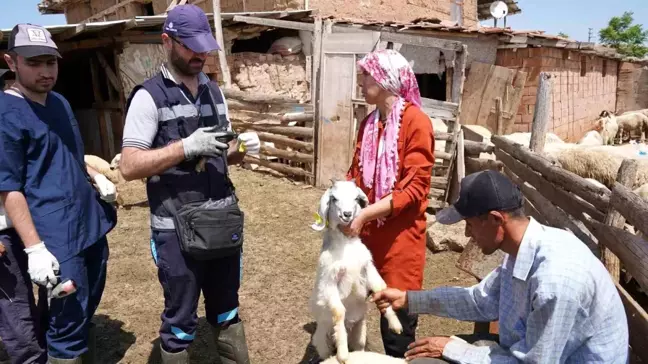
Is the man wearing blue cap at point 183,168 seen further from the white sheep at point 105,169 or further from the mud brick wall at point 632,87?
the mud brick wall at point 632,87

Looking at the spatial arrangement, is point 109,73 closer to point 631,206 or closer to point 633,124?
point 631,206

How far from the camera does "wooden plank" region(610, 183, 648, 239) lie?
115 inches

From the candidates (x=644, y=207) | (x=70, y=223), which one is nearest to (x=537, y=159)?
(x=644, y=207)

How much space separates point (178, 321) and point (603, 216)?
3.34 meters

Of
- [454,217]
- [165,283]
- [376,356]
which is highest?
[454,217]

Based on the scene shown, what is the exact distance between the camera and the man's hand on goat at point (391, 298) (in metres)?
2.72

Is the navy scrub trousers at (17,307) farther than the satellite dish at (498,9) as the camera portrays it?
No

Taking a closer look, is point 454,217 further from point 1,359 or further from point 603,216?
point 1,359

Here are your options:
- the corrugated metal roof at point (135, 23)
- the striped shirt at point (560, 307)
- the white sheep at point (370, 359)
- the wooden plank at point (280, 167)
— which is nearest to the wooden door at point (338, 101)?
the wooden plank at point (280, 167)

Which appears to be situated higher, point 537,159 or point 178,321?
point 537,159

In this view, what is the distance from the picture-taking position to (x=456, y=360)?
2238mm

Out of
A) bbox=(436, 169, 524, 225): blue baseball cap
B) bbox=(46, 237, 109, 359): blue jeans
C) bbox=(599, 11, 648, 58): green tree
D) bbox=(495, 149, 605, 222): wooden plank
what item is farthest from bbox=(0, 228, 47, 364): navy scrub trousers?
bbox=(599, 11, 648, 58): green tree

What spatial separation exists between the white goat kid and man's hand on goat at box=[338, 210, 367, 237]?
0.03m

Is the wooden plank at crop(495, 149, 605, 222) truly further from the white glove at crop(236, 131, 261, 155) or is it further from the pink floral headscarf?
the white glove at crop(236, 131, 261, 155)
